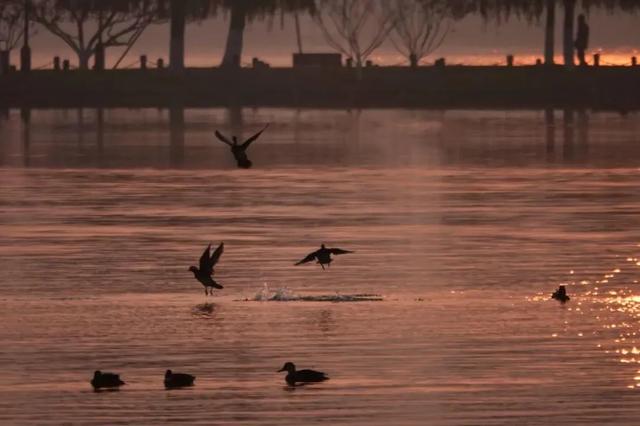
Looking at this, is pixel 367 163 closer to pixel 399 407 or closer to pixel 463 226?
pixel 463 226

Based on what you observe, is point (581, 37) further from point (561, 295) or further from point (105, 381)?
point (105, 381)

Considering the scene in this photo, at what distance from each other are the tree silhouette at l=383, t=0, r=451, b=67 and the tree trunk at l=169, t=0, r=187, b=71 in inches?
827

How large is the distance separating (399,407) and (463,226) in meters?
15.6

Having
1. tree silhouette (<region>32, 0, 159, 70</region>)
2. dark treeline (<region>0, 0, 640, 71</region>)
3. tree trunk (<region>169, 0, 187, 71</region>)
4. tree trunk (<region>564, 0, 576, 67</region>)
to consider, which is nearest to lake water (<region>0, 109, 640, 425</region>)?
tree trunk (<region>169, 0, 187, 71</region>)

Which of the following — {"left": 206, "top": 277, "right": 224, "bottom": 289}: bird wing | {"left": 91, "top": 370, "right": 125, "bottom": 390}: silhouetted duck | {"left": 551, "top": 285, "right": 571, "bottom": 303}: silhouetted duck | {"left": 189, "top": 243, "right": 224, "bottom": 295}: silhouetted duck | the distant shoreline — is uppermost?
the distant shoreline

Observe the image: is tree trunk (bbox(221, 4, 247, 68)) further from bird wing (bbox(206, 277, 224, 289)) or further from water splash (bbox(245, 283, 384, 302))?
bird wing (bbox(206, 277, 224, 289))

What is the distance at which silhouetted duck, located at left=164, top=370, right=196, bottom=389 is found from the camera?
60.5 feet

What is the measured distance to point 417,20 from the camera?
111000 mm

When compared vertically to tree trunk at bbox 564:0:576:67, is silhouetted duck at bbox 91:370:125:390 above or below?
below

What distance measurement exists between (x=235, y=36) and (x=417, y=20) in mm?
24157

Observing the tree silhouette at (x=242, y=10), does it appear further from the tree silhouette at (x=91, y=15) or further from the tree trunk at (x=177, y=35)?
the tree silhouette at (x=91, y=15)

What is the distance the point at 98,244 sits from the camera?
30609 millimetres

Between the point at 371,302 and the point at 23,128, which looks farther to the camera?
the point at 23,128

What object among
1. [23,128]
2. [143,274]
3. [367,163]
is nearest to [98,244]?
[143,274]
